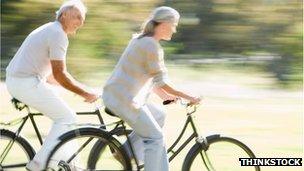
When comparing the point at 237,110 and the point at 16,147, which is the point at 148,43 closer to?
the point at 16,147

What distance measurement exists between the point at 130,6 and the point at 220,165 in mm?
7431

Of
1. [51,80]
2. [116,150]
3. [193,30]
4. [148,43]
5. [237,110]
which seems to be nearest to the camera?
[148,43]

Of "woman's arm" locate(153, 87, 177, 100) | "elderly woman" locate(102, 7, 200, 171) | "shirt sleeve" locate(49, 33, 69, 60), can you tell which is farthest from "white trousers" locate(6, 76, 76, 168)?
"woman's arm" locate(153, 87, 177, 100)

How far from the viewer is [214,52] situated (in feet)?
49.5

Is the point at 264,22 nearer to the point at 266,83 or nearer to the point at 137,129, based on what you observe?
the point at 266,83

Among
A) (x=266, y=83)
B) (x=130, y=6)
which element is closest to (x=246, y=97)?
(x=266, y=83)

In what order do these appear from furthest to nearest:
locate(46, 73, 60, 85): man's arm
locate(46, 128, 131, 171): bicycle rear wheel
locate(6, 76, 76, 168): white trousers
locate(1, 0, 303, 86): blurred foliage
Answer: locate(1, 0, 303, 86): blurred foliage → locate(46, 73, 60, 85): man's arm → locate(6, 76, 76, 168): white trousers → locate(46, 128, 131, 171): bicycle rear wheel

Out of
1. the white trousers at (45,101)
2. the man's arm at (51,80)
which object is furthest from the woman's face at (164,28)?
the man's arm at (51,80)

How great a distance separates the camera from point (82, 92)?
556 centimetres

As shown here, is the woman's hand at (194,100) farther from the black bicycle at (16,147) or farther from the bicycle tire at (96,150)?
the black bicycle at (16,147)

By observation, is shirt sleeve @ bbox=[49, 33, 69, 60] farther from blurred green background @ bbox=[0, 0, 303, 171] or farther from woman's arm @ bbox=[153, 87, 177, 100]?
blurred green background @ bbox=[0, 0, 303, 171]

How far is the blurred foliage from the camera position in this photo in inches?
501

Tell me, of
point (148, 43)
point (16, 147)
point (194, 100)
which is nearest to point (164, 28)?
point (148, 43)

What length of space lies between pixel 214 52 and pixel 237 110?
4.97m
